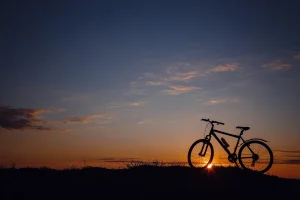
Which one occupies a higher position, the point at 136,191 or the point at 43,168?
the point at 43,168

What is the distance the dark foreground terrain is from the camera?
1355cm

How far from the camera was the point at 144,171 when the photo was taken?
52.7ft

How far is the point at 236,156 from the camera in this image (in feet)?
54.7

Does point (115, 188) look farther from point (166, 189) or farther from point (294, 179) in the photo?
point (294, 179)

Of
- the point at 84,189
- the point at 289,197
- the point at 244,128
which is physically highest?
the point at 244,128

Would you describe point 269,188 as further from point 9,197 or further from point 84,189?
point 9,197

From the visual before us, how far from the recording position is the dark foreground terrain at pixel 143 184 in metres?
13.6

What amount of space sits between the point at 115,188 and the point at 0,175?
18.4ft

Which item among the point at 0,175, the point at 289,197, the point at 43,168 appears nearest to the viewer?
the point at 289,197

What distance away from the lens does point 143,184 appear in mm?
14414

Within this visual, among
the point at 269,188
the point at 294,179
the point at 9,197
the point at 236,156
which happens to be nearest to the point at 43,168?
the point at 9,197

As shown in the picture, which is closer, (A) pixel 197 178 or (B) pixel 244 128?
(A) pixel 197 178

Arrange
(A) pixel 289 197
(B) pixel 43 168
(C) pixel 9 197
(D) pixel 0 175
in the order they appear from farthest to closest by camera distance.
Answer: (B) pixel 43 168, (D) pixel 0 175, (A) pixel 289 197, (C) pixel 9 197

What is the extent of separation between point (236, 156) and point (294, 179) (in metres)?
3.62
